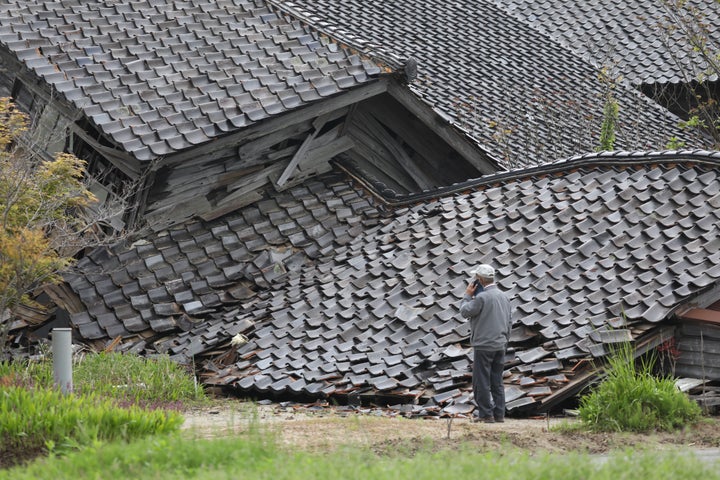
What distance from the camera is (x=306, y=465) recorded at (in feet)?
19.9

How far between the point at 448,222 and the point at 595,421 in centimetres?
552

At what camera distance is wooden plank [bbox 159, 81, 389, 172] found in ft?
44.1

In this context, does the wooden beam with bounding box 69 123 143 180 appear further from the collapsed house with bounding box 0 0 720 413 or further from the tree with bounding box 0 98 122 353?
the tree with bounding box 0 98 122 353

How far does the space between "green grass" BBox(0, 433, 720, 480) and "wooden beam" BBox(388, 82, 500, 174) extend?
970 cm

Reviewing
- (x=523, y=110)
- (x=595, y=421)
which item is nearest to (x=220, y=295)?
(x=595, y=421)

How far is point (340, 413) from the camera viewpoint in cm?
1001

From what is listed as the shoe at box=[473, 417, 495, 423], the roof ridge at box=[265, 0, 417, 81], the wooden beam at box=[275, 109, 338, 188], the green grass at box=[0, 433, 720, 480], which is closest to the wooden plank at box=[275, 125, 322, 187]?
the wooden beam at box=[275, 109, 338, 188]

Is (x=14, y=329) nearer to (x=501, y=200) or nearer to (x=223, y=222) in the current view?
(x=223, y=222)

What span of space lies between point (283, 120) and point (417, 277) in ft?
11.1

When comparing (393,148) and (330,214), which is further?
(393,148)

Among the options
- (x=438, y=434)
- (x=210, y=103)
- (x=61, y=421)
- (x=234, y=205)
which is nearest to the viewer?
(x=61, y=421)

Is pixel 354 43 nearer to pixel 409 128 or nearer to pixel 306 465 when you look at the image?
pixel 409 128

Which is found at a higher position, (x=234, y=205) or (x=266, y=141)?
(x=266, y=141)

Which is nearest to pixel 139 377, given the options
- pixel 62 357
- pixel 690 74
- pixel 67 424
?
pixel 62 357
